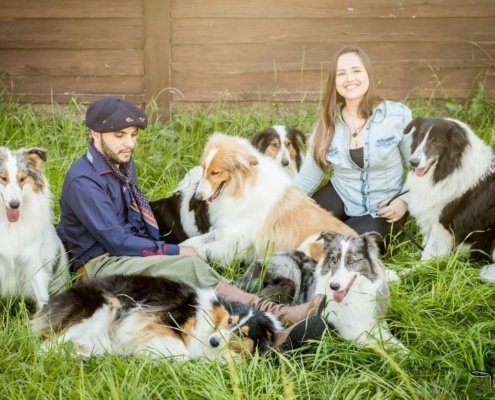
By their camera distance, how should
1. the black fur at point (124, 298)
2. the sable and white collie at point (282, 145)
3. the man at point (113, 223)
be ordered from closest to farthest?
the black fur at point (124, 298) < the man at point (113, 223) < the sable and white collie at point (282, 145)

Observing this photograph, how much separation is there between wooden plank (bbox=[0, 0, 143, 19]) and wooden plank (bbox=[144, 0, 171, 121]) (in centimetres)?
17

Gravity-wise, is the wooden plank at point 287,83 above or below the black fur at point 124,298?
above

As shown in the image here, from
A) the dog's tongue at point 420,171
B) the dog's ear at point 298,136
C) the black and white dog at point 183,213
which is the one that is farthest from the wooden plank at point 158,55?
the dog's tongue at point 420,171

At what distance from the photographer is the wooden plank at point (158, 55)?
316 inches

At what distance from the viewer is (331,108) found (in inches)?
222

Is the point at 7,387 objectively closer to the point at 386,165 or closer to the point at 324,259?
the point at 324,259

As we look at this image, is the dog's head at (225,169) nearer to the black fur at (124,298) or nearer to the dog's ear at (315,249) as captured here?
the dog's ear at (315,249)

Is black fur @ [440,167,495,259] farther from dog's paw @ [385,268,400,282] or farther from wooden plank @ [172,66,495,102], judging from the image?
wooden plank @ [172,66,495,102]

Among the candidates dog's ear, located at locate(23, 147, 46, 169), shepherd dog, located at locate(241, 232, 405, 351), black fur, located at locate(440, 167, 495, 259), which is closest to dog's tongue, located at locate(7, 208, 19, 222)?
dog's ear, located at locate(23, 147, 46, 169)

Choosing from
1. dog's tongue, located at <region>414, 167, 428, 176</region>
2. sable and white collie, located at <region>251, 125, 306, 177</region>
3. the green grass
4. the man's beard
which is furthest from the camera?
sable and white collie, located at <region>251, 125, 306, 177</region>

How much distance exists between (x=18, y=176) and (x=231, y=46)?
13.4 feet

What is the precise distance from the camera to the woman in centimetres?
549

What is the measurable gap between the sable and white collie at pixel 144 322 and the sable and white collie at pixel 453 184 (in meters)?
1.77

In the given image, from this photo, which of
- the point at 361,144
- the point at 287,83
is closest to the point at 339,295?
the point at 361,144
